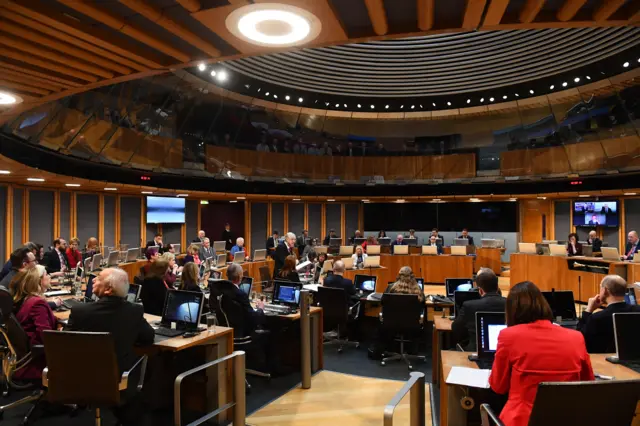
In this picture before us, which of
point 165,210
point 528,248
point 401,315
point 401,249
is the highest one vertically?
point 165,210

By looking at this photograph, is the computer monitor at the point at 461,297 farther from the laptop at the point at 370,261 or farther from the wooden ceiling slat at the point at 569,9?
the laptop at the point at 370,261

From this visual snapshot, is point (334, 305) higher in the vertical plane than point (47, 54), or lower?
lower

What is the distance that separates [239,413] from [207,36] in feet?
9.48

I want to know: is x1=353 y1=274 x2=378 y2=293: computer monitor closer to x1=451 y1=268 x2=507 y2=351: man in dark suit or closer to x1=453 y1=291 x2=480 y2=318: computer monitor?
x1=453 y1=291 x2=480 y2=318: computer monitor

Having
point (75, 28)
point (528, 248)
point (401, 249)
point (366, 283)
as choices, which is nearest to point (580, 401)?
point (75, 28)

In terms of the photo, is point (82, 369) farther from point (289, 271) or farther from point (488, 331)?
point (289, 271)

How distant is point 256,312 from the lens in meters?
5.24

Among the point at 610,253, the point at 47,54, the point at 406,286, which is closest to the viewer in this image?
the point at 47,54

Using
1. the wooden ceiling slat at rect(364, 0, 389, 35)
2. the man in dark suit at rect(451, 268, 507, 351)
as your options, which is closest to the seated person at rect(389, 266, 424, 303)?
the man in dark suit at rect(451, 268, 507, 351)

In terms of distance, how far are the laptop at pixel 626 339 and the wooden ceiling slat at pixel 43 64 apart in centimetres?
439

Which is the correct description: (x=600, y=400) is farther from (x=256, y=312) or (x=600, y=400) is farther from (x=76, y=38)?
(x=256, y=312)

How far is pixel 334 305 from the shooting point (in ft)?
21.5

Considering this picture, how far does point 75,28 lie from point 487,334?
3441mm

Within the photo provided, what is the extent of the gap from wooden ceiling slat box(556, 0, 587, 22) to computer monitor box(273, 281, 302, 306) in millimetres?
4406
